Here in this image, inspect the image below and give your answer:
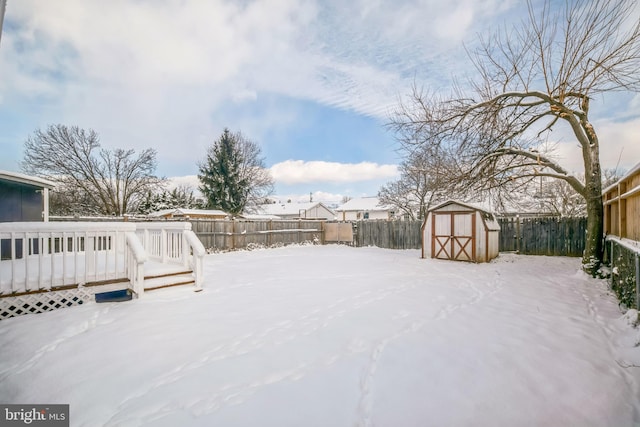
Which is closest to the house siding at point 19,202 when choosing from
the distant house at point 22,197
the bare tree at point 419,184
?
the distant house at point 22,197

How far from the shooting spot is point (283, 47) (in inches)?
269

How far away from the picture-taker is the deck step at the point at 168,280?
4637mm

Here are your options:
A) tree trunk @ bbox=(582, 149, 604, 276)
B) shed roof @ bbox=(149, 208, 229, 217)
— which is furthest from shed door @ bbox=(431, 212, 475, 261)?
shed roof @ bbox=(149, 208, 229, 217)

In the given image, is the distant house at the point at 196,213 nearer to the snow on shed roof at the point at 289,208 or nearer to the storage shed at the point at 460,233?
the snow on shed roof at the point at 289,208

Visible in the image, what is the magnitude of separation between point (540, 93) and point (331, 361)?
6.86m

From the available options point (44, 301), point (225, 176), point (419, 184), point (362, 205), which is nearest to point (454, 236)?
point (419, 184)

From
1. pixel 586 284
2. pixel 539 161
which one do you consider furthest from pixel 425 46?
pixel 586 284

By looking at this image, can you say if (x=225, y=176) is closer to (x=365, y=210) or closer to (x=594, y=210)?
(x=365, y=210)

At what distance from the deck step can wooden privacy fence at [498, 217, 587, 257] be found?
438 inches

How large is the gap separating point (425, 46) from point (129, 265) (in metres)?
7.57

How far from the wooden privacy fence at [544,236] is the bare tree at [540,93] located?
3723 millimetres

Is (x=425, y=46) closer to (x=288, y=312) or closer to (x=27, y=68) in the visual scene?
(x=288, y=312)

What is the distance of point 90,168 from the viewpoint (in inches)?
698

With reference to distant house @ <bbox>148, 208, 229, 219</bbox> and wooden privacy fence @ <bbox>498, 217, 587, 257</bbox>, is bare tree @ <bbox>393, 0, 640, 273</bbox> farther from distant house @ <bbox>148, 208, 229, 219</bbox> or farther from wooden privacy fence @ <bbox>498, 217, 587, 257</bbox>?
distant house @ <bbox>148, 208, 229, 219</bbox>
